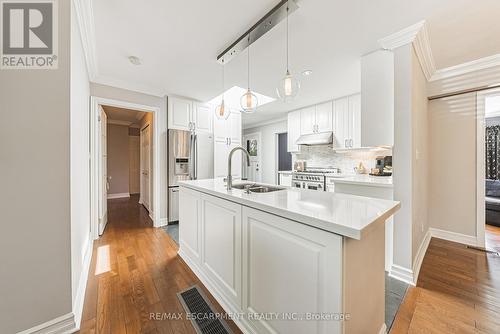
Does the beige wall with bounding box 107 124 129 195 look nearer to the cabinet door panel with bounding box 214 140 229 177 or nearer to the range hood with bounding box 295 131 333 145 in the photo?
the cabinet door panel with bounding box 214 140 229 177

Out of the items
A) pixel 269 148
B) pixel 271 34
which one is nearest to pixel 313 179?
pixel 269 148

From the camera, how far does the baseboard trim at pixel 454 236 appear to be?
2650mm

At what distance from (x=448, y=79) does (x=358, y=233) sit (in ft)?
11.2

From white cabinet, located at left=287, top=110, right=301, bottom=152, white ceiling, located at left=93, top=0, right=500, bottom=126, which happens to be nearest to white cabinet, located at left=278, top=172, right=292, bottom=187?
white cabinet, located at left=287, top=110, right=301, bottom=152

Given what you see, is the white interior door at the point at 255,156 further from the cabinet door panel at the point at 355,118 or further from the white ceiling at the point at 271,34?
the white ceiling at the point at 271,34

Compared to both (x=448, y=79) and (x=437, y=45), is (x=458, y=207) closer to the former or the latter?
(x=448, y=79)

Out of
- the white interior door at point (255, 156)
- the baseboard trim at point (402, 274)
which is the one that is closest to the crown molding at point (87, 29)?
Result: the baseboard trim at point (402, 274)

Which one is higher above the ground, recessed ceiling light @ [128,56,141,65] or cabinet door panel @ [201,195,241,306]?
recessed ceiling light @ [128,56,141,65]

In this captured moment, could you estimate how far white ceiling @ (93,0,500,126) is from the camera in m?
1.59

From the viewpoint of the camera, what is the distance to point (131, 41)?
2.07 metres

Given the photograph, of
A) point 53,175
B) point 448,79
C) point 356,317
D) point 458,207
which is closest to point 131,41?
point 53,175

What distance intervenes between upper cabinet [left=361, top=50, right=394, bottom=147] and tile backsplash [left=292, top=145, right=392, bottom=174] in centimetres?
149

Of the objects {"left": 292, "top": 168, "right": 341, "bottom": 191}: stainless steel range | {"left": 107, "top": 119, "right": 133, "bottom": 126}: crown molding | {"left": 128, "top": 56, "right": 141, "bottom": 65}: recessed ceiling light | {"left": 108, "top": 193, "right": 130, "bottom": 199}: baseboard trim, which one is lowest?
{"left": 108, "top": 193, "right": 130, "bottom": 199}: baseboard trim

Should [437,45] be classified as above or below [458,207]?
above
